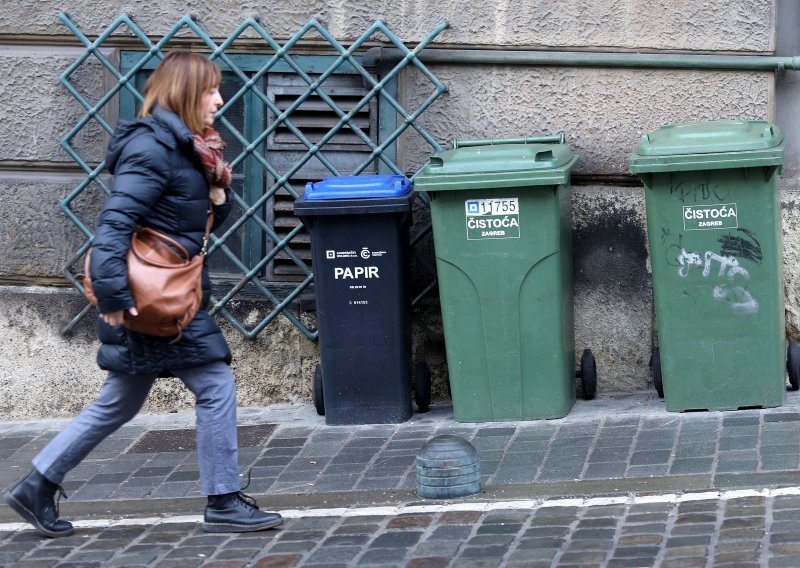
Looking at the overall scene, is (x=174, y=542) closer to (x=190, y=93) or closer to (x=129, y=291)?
(x=129, y=291)

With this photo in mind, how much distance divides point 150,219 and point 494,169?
1.91 metres

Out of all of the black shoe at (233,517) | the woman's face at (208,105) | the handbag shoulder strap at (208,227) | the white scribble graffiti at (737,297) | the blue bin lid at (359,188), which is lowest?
the black shoe at (233,517)

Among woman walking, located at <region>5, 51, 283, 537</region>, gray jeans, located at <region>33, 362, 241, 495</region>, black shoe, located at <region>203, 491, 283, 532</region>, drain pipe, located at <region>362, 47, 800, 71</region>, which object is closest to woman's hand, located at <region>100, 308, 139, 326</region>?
woman walking, located at <region>5, 51, 283, 537</region>

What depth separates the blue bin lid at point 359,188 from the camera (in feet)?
20.7

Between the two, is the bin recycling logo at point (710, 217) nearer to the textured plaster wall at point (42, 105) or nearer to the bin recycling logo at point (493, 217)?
the bin recycling logo at point (493, 217)

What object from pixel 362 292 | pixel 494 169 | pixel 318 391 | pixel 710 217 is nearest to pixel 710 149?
pixel 710 217

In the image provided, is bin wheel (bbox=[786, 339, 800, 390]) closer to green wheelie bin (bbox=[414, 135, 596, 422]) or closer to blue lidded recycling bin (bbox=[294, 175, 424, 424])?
green wheelie bin (bbox=[414, 135, 596, 422])

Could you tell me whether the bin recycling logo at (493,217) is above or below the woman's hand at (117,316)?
below

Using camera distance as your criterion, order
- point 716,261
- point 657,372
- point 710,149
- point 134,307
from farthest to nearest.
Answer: point 657,372 < point 716,261 < point 710,149 < point 134,307

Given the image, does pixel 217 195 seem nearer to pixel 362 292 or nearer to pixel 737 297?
pixel 362 292

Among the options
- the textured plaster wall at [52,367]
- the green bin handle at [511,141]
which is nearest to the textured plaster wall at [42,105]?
the textured plaster wall at [52,367]

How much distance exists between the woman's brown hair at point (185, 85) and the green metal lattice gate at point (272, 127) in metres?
2.17

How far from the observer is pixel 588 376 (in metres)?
6.79

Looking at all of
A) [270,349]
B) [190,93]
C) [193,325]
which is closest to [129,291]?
[193,325]
